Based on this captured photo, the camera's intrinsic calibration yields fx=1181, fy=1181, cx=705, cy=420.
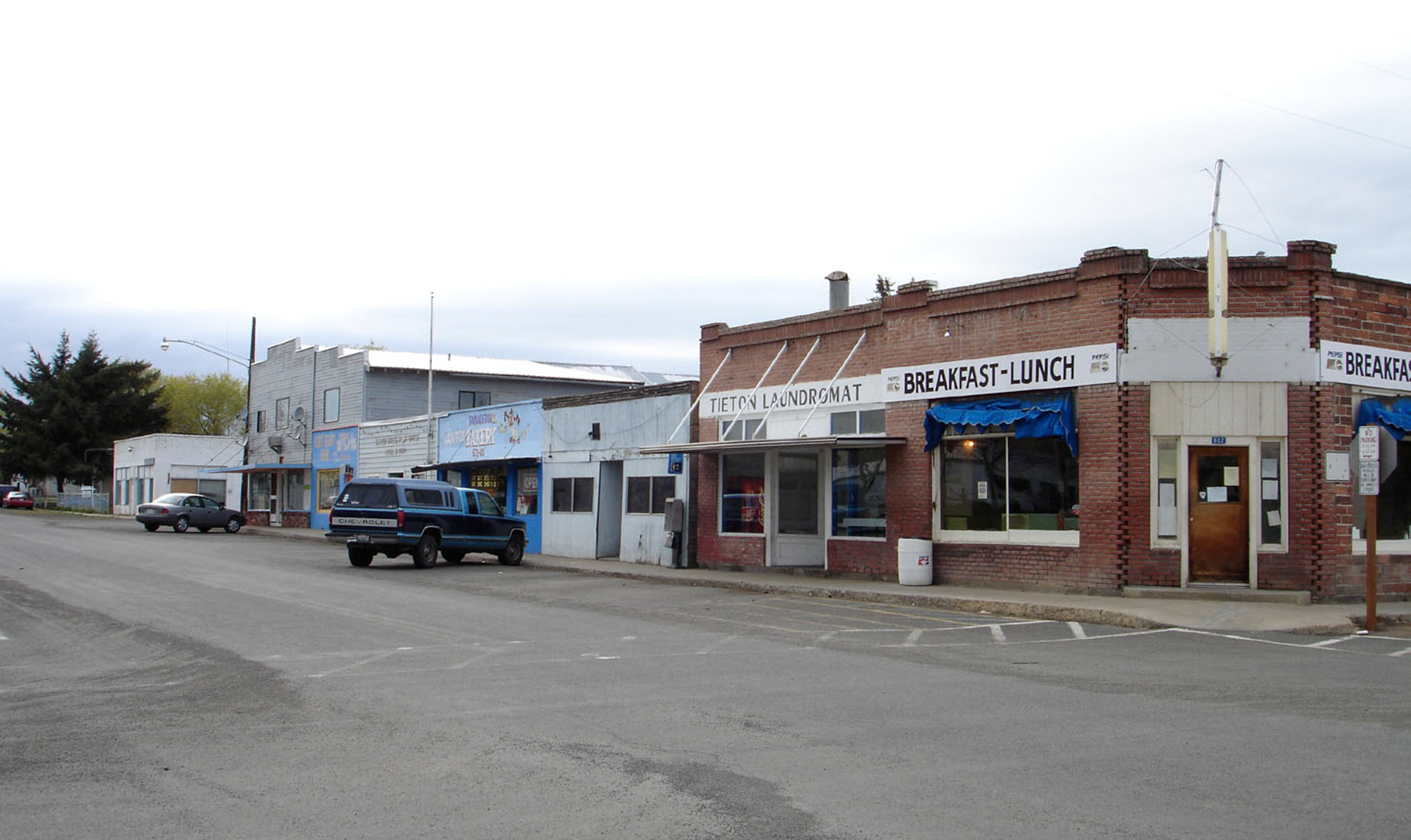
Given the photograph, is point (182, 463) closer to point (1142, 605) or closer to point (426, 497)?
point (426, 497)

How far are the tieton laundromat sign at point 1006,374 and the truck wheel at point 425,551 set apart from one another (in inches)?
456

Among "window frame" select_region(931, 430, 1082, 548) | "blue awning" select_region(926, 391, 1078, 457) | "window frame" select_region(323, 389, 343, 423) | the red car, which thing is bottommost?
the red car

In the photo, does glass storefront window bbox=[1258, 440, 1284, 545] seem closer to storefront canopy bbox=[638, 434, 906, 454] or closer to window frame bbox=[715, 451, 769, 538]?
storefront canopy bbox=[638, 434, 906, 454]

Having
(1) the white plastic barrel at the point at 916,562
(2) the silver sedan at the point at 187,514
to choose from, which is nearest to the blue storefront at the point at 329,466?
(2) the silver sedan at the point at 187,514

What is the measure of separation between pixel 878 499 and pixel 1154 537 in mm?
5726

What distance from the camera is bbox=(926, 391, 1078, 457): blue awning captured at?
19.3 metres

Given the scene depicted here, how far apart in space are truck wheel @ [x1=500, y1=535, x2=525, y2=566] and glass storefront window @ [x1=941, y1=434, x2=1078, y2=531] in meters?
12.2

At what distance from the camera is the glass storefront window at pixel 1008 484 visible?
19.7 meters

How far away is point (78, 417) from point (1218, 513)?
80280mm

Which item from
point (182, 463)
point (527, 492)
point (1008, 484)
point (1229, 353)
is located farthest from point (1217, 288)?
point (182, 463)

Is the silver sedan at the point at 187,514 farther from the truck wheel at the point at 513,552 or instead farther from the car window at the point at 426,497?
the car window at the point at 426,497

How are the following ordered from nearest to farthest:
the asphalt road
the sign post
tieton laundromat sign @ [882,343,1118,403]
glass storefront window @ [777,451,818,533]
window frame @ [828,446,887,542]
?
the asphalt road < the sign post < tieton laundromat sign @ [882,343,1118,403] < window frame @ [828,446,887,542] < glass storefront window @ [777,451,818,533]

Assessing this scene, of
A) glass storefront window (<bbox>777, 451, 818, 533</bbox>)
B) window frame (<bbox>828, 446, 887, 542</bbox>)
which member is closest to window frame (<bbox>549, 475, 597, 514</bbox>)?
glass storefront window (<bbox>777, 451, 818, 533</bbox>)

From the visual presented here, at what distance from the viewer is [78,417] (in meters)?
80.6
